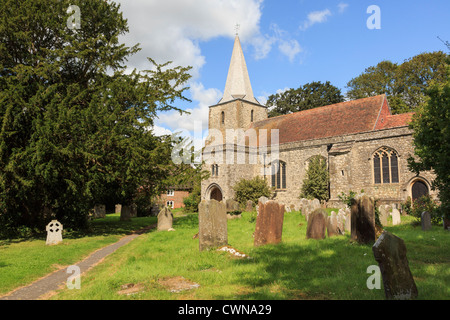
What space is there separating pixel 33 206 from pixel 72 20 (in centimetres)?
843

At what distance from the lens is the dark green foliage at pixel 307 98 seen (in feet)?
132

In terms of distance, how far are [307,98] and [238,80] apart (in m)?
10.6

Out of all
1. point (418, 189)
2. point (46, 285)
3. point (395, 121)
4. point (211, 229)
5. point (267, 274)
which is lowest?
point (46, 285)

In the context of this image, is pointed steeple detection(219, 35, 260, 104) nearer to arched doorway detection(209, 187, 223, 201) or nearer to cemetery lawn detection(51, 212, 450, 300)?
arched doorway detection(209, 187, 223, 201)

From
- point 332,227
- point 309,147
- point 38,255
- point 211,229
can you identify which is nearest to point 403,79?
point 309,147

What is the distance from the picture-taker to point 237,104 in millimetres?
34094

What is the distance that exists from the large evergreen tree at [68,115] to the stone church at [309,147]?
14.0 meters

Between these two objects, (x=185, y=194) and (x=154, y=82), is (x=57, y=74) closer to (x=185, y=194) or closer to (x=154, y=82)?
(x=154, y=82)

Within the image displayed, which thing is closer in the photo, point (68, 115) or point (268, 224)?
point (268, 224)

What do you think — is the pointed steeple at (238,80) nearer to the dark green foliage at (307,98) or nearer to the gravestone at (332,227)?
the dark green foliage at (307,98)

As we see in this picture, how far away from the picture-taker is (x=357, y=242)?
831cm

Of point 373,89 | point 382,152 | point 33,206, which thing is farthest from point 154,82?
point 373,89

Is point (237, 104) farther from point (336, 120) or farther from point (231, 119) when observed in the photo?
point (336, 120)

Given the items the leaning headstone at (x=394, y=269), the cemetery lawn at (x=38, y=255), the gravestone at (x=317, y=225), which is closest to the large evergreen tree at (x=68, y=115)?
the cemetery lawn at (x=38, y=255)
